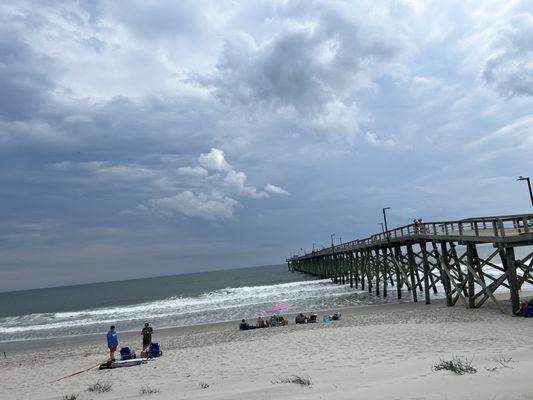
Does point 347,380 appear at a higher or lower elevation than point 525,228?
lower

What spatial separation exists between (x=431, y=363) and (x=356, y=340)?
183 inches

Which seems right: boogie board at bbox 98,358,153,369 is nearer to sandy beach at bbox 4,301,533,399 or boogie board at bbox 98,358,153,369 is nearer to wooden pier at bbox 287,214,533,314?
sandy beach at bbox 4,301,533,399

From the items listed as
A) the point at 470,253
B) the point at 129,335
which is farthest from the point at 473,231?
the point at 129,335

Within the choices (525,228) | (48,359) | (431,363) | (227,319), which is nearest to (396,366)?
(431,363)

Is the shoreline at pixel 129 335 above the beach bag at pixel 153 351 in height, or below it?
below

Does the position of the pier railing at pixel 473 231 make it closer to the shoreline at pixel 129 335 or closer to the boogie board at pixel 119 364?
the shoreline at pixel 129 335

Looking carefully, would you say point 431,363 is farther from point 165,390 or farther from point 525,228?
point 525,228

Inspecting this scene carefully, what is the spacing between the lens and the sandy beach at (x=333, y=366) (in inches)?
224

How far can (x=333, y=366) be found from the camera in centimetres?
854

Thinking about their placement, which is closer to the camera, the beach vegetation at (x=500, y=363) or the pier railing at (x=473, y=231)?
the beach vegetation at (x=500, y=363)

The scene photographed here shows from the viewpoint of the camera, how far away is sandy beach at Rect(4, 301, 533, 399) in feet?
18.6

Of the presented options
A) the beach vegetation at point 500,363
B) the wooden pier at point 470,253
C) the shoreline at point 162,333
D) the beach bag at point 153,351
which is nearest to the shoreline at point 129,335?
the shoreline at point 162,333

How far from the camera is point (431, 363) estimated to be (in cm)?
747

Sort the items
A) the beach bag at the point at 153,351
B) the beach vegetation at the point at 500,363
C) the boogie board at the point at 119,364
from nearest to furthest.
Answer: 1. the beach vegetation at the point at 500,363
2. the boogie board at the point at 119,364
3. the beach bag at the point at 153,351
